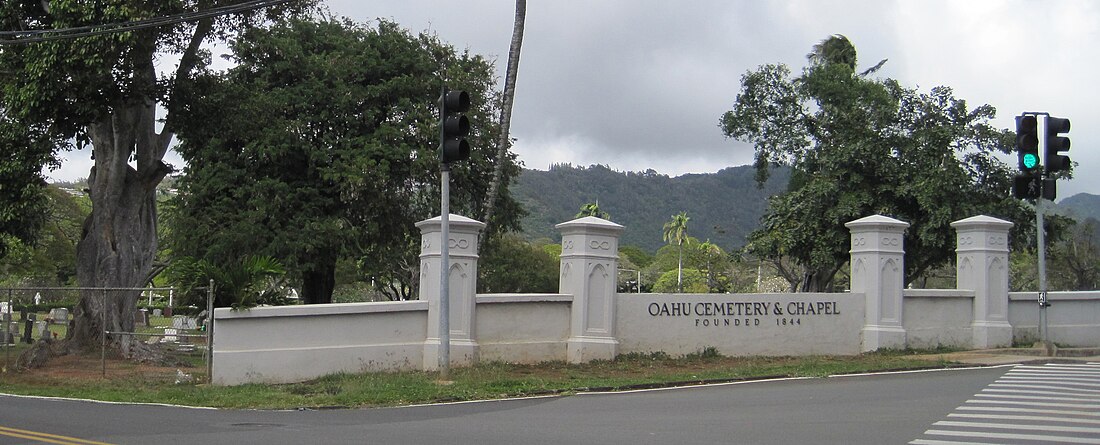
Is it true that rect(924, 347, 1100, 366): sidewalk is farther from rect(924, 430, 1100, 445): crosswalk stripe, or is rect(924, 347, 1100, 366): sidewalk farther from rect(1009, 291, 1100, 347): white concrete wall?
rect(924, 430, 1100, 445): crosswalk stripe

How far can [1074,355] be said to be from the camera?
2067 centimetres

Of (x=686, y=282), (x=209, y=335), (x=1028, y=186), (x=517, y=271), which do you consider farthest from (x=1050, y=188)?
(x=686, y=282)

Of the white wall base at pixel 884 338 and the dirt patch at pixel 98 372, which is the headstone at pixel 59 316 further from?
the white wall base at pixel 884 338

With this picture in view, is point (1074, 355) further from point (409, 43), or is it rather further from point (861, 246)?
point (409, 43)

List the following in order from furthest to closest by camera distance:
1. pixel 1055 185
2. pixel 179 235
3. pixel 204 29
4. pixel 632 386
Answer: pixel 179 235 → pixel 204 29 → pixel 1055 185 → pixel 632 386

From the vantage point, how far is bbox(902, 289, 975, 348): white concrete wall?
21641 mm

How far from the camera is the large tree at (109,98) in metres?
21.0

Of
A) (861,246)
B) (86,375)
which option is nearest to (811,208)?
(861,246)

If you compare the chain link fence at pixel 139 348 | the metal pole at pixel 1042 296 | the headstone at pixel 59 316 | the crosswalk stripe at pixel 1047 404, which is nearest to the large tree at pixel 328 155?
the headstone at pixel 59 316

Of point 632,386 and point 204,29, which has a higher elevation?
point 204,29

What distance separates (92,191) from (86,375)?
635 cm

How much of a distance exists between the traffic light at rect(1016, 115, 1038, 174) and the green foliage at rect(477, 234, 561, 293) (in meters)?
46.9

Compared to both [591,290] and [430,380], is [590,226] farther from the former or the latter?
[430,380]

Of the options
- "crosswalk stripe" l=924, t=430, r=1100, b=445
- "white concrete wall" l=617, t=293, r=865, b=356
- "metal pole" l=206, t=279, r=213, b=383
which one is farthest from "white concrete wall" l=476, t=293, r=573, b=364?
"crosswalk stripe" l=924, t=430, r=1100, b=445
